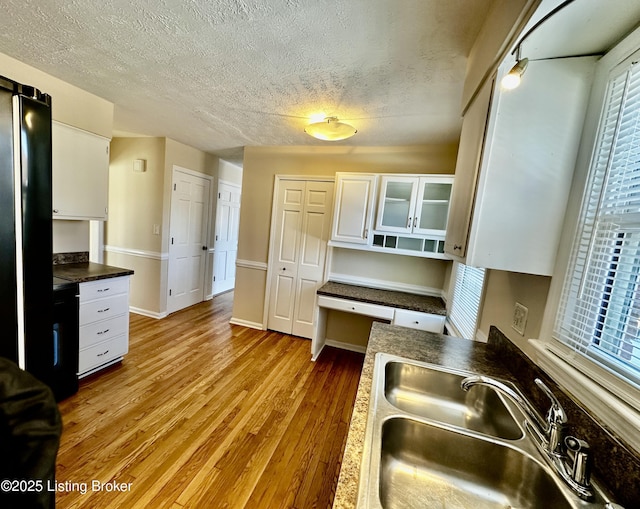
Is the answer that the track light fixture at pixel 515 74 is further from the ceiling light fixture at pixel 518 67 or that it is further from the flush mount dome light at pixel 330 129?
the flush mount dome light at pixel 330 129

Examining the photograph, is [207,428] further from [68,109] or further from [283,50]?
[68,109]

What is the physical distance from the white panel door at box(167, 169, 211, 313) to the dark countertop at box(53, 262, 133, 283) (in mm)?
1244

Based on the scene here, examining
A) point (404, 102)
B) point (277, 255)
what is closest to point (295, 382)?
point (277, 255)

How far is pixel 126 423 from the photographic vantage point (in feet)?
5.86

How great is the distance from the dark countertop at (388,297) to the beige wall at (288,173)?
0.77ft

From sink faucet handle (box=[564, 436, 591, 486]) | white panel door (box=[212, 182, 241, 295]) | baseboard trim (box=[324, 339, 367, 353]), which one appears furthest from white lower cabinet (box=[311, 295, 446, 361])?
white panel door (box=[212, 182, 241, 295])

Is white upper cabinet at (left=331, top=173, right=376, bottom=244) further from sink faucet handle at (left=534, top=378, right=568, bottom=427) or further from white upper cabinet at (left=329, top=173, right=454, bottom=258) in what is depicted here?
sink faucet handle at (left=534, top=378, right=568, bottom=427)

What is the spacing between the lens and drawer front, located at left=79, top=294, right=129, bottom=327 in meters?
2.06

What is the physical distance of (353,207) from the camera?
2771 mm

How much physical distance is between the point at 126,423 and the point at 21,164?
5.41 feet

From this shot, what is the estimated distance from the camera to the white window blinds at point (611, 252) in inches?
29.6

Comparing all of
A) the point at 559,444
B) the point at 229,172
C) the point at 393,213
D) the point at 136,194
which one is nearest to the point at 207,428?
the point at 559,444

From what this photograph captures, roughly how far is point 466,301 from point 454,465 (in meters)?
1.39

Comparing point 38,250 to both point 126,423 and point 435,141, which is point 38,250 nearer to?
point 126,423
